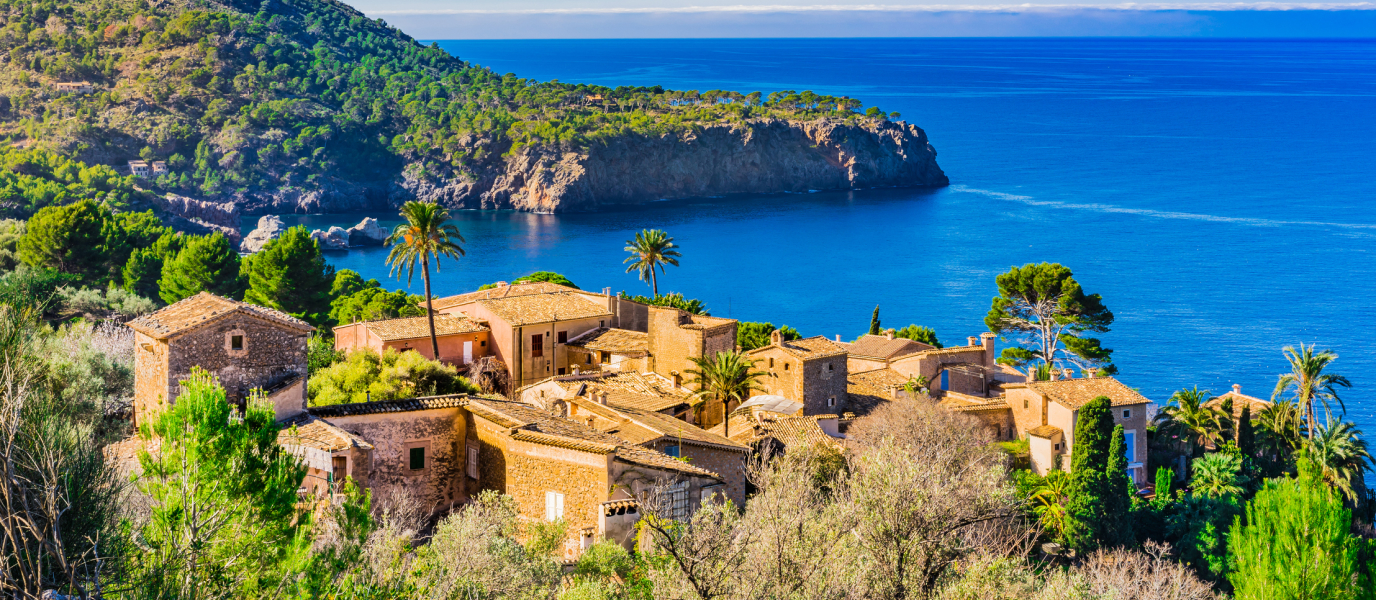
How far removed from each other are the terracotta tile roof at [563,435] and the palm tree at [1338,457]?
2366 centimetres

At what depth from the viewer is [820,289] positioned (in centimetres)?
9862

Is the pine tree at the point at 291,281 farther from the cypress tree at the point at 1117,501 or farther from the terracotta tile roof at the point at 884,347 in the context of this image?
the cypress tree at the point at 1117,501

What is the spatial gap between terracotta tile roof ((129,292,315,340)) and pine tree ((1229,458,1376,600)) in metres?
19.0

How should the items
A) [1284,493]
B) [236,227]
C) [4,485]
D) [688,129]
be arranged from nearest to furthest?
[4,485] → [1284,493] → [236,227] → [688,129]

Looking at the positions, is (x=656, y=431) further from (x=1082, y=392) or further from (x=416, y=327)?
(x=1082, y=392)

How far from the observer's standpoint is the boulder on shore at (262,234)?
11219cm

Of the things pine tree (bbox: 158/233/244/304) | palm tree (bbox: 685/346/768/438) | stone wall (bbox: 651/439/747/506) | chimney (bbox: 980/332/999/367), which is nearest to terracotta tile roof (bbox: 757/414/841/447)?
palm tree (bbox: 685/346/768/438)

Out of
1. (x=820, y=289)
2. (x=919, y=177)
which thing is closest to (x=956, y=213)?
(x=919, y=177)

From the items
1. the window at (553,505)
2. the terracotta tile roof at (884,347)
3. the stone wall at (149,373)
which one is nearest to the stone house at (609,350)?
the terracotta tile roof at (884,347)

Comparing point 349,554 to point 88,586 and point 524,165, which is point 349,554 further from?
point 524,165

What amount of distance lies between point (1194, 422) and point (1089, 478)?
916cm

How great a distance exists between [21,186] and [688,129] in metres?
78.4

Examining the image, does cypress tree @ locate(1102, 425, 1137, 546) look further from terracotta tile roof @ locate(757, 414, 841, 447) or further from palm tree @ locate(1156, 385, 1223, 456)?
terracotta tile roof @ locate(757, 414, 841, 447)

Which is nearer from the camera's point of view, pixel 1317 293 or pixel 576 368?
pixel 576 368
